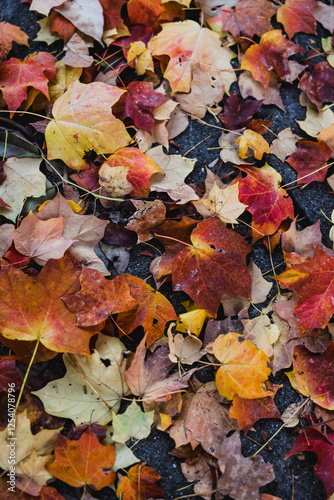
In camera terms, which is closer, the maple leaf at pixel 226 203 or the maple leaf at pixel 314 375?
the maple leaf at pixel 314 375

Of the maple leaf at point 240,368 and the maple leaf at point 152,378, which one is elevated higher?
the maple leaf at point 240,368

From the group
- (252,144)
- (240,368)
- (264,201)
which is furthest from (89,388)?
(252,144)

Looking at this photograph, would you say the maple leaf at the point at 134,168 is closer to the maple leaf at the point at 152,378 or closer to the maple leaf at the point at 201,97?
the maple leaf at the point at 201,97

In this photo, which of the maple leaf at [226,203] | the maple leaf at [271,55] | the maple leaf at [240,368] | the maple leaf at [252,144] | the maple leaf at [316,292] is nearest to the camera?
the maple leaf at [240,368]

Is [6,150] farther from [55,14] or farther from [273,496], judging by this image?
[273,496]

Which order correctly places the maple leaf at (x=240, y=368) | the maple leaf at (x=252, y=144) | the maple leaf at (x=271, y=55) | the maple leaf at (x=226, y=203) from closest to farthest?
1. the maple leaf at (x=240, y=368)
2. the maple leaf at (x=226, y=203)
3. the maple leaf at (x=252, y=144)
4. the maple leaf at (x=271, y=55)

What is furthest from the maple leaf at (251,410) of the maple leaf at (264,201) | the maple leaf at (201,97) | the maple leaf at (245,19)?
the maple leaf at (245,19)

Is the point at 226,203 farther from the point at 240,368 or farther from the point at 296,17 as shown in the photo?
the point at 296,17
